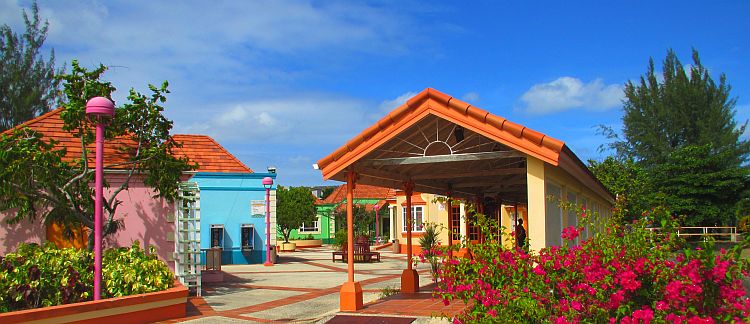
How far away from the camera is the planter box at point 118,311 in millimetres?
8844

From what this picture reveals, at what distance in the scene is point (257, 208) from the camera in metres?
25.0

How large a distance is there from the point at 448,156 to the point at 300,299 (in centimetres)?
533

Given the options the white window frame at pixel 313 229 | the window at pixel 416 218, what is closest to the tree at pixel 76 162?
the window at pixel 416 218

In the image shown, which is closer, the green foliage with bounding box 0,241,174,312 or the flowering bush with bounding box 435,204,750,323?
the flowering bush with bounding box 435,204,750,323

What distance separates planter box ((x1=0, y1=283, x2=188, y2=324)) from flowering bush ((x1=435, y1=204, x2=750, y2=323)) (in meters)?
5.24

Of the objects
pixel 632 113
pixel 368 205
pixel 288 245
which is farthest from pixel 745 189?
pixel 288 245

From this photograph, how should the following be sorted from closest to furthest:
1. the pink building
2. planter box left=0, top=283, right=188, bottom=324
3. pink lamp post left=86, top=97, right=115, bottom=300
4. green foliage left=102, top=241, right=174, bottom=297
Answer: planter box left=0, top=283, right=188, bottom=324 → pink lamp post left=86, top=97, right=115, bottom=300 → green foliage left=102, top=241, right=174, bottom=297 → the pink building

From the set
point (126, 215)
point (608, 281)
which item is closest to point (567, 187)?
point (608, 281)

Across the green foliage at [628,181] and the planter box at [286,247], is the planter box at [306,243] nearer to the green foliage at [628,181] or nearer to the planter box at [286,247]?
the planter box at [286,247]

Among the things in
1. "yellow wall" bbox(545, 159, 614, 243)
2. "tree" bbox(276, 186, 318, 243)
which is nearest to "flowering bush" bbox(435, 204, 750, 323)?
"yellow wall" bbox(545, 159, 614, 243)

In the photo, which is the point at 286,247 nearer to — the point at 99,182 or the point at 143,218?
the point at 143,218

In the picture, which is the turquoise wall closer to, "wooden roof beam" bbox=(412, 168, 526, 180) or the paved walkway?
the paved walkway

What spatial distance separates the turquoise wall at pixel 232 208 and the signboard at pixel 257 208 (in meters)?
→ 0.11

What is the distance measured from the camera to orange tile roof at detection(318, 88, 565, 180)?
29.3 ft
